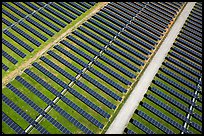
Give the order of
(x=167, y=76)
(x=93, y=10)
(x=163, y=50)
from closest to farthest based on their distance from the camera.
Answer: (x=167, y=76) < (x=163, y=50) < (x=93, y=10)

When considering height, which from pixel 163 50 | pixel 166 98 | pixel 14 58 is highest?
pixel 163 50

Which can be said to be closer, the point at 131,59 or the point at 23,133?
the point at 23,133

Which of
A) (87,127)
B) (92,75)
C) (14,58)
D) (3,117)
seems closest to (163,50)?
(92,75)

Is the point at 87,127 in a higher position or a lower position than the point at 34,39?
lower

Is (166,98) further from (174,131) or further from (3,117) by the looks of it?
(3,117)

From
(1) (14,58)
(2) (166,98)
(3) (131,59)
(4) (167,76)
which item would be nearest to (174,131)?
(2) (166,98)

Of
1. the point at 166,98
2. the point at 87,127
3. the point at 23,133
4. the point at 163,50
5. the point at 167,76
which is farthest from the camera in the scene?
the point at 163,50

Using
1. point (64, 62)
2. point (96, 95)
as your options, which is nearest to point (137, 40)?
point (64, 62)
